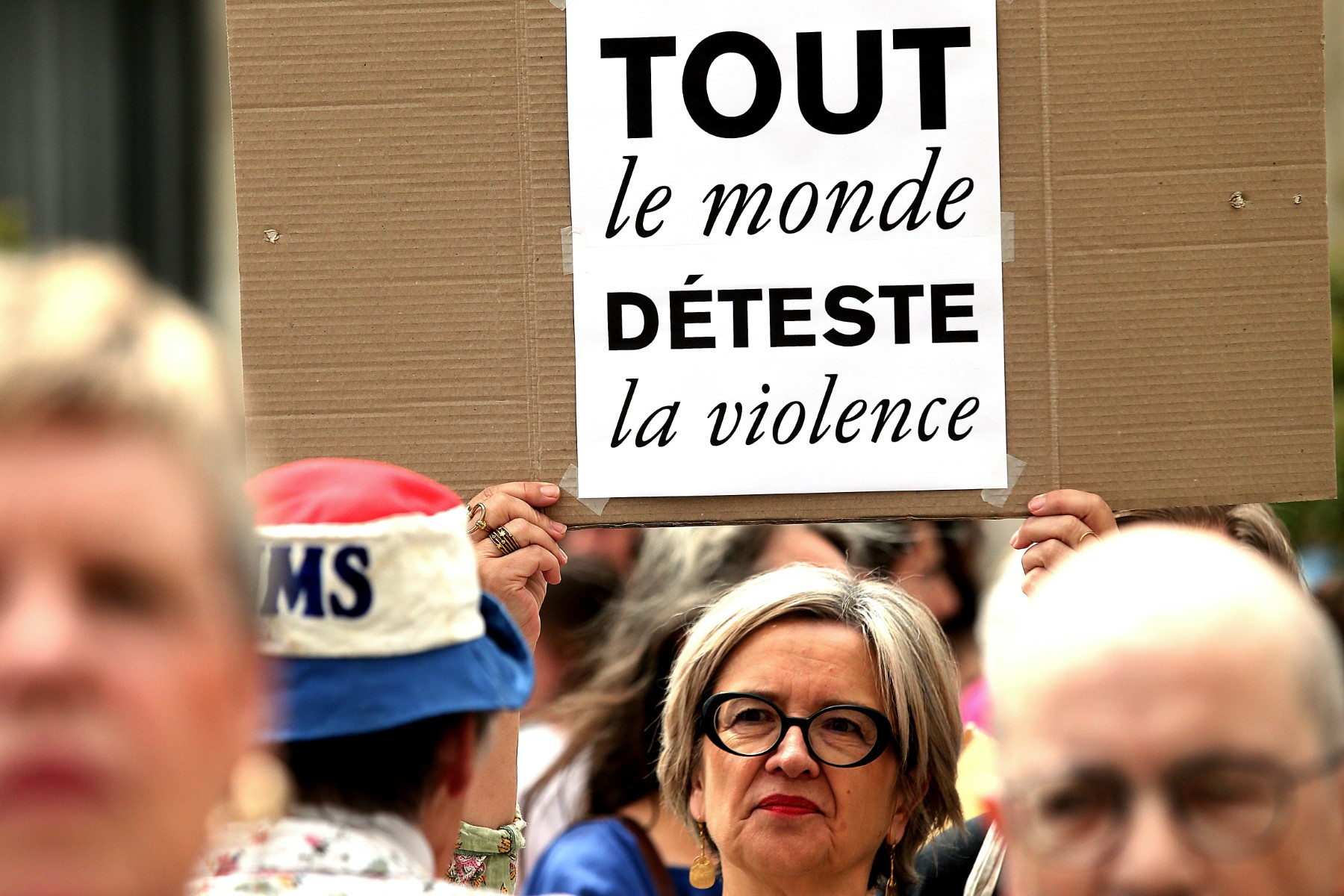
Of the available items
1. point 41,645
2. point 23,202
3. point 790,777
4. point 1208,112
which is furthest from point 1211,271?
point 23,202

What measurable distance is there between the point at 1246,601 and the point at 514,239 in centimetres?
165

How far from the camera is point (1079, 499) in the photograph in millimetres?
2588

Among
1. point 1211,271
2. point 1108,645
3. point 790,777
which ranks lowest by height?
point 790,777

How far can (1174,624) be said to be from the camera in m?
1.28

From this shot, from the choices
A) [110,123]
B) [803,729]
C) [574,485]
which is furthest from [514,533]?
[110,123]

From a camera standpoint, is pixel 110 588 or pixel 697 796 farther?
pixel 697 796

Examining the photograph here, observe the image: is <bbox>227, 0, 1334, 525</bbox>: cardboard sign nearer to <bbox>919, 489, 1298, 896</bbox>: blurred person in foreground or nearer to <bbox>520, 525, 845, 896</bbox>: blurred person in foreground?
<bbox>919, 489, 1298, 896</bbox>: blurred person in foreground

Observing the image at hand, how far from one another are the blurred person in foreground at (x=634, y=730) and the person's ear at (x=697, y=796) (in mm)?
502

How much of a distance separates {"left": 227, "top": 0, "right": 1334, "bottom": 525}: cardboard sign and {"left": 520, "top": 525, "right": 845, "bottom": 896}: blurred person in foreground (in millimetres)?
663

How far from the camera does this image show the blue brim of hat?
5.30ft

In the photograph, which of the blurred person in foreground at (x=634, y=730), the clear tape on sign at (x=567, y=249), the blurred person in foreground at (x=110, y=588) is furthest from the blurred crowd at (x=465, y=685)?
the blurred person in foreground at (x=634, y=730)

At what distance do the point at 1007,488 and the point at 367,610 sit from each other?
1.33m

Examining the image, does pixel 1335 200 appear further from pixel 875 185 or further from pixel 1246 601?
pixel 1246 601

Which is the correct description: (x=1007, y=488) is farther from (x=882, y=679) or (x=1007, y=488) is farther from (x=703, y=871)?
(x=703, y=871)
